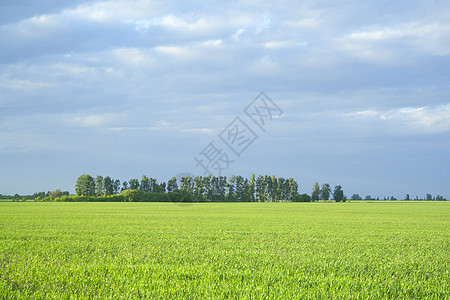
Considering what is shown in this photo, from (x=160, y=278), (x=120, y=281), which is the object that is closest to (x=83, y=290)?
(x=120, y=281)

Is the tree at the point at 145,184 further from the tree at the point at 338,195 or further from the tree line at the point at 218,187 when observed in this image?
the tree at the point at 338,195

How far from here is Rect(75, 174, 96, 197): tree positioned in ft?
390

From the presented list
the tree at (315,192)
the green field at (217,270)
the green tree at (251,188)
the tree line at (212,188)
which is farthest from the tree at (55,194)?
the green field at (217,270)

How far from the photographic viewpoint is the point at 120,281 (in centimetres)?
739

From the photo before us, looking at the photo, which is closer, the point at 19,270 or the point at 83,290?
the point at 83,290

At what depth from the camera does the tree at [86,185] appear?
119m

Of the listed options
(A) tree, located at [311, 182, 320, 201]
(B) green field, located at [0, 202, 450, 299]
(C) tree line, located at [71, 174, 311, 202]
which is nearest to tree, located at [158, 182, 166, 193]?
(C) tree line, located at [71, 174, 311, 202]

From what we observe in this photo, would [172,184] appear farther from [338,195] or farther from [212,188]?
[338,195]

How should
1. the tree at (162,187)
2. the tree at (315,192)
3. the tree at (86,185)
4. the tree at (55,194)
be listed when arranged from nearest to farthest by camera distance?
the tree at (55,194) → the tree at (86,185) → the tree at (162,187) → the tree at (315,192)

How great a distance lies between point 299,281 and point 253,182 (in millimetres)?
126478

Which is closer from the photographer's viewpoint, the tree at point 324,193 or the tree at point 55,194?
the tree at point 55,194

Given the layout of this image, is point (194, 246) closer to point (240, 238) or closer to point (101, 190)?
point (240, 238)

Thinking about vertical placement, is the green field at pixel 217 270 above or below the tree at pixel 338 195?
above

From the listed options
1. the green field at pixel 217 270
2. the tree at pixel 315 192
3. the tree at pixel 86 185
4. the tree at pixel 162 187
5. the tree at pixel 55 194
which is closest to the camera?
the green field at pixel 217 270
